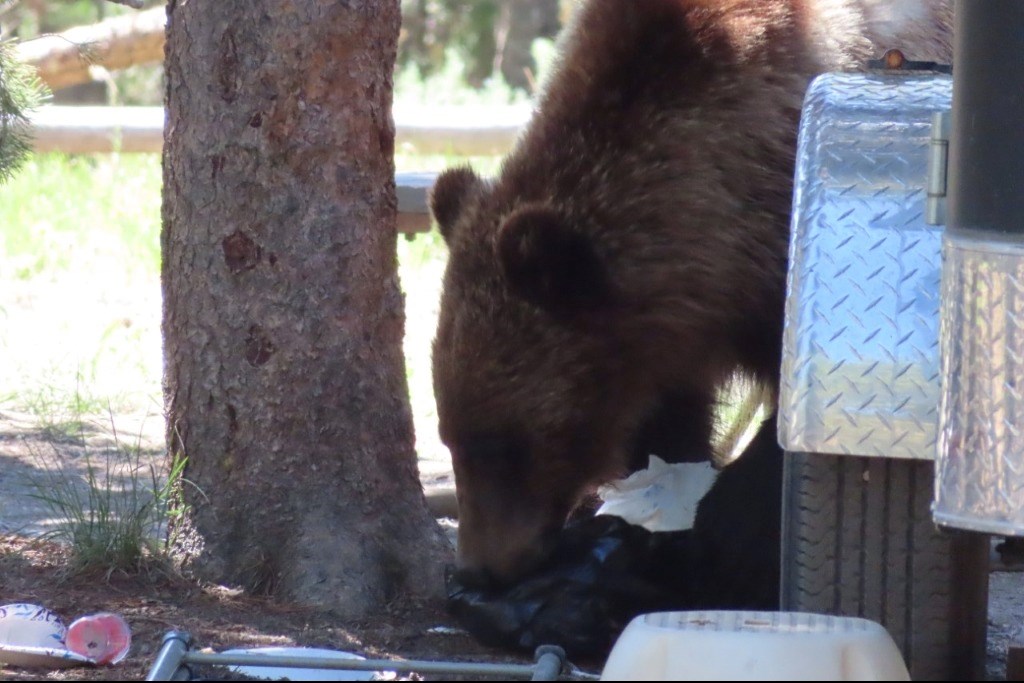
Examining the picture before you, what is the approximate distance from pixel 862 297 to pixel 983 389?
1.60ft

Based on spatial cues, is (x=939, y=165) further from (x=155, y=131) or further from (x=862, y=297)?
(x=155, y=131)

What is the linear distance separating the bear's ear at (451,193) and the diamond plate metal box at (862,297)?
1.41 meters

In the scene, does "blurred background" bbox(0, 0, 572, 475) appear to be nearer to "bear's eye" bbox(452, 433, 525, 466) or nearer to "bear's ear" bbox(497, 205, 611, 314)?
"bear's ear" bbox(497, 205, 611, 314)

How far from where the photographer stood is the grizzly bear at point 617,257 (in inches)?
146

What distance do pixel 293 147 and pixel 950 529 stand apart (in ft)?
6.97

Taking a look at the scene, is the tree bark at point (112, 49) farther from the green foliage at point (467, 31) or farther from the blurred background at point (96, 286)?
the green foliage at point (467, 31)

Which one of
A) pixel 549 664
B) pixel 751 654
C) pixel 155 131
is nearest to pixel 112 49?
pixel 155 131

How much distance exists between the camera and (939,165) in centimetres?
231

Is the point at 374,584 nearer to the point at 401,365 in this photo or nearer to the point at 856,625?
the point at 401,365

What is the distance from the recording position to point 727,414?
5230 mm

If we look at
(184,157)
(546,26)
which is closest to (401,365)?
(184,157)

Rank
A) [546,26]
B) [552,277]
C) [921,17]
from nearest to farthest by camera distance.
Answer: [552,277] < [921,17] < [546,26]

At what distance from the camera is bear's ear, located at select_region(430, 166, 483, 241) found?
4.11m

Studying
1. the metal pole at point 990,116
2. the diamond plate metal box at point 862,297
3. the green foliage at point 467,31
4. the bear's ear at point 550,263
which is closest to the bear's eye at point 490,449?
the bear's ear at point 550,263
